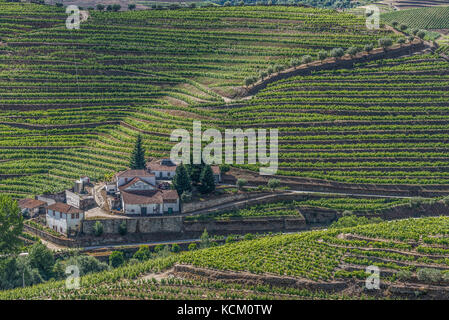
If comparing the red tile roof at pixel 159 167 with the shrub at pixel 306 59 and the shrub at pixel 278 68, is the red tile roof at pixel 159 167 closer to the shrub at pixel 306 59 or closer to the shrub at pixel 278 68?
the shrub at pixel 278 68

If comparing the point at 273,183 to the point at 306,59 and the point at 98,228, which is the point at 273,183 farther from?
the point at 306,59

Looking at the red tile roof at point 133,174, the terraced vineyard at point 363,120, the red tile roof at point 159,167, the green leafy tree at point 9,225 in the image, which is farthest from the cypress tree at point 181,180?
the green leafy tree at point 9,225

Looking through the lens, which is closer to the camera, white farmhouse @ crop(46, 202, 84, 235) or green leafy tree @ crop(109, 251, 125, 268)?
green leafy tree @ crop(109, 251, 125, 268)

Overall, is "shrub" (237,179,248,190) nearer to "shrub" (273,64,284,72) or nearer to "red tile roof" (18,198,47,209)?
"red tile roof" (18,198,47,209)

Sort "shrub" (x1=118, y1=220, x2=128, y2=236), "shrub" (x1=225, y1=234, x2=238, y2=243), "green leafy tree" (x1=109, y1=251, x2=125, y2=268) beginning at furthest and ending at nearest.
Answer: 1. "shrub" (x1=225, y1=234, x2=238, y2=243)
2. "shrub" (x1=118, y1=220, x2=128, y2=236)
3. "green leafy tree" (x1=109, y1=251, x2=125, y2=268)

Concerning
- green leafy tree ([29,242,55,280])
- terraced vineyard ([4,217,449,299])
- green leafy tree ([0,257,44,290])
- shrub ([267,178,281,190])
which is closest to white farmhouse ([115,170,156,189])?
shrub ([267,178,281,190])

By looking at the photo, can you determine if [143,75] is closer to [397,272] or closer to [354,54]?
[354,54]
